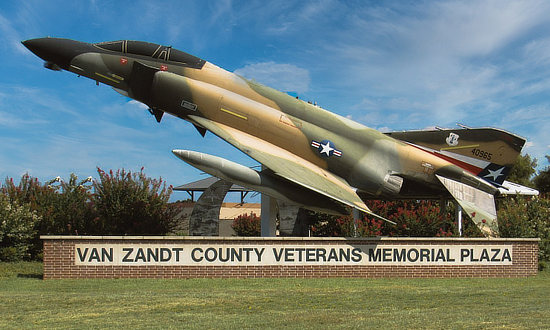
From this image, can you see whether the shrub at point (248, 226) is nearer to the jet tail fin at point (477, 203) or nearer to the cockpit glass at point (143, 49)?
the jet tail fin at point (477, 203)

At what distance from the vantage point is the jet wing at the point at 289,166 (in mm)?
16372

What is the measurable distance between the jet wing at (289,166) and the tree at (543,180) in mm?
40024

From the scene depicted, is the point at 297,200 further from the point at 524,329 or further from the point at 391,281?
the point at 524,329

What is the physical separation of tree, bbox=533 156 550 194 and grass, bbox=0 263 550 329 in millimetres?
38874

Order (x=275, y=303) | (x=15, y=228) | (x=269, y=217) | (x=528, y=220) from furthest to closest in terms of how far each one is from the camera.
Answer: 1. (x=528, y=220)
2. (x=15, y=228)
3. (x=269, y=217)
4. (x=275, y=303)

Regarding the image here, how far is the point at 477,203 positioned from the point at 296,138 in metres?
7.26

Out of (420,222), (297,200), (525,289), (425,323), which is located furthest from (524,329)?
(420,222)

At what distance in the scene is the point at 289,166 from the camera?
1691 centimetres

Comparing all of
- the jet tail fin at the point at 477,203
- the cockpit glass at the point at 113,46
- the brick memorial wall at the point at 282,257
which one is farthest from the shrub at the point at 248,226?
the cockpit glass at the point at 113,46

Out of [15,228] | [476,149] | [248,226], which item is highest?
[476,149]

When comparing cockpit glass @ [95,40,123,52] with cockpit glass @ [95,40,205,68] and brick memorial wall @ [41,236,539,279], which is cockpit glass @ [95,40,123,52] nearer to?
cockpit glass @ [95,40,205,68]

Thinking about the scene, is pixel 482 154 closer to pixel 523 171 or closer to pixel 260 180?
pixel 260 180

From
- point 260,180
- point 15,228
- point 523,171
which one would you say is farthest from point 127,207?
point 523,171

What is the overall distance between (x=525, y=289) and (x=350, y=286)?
4783mm
